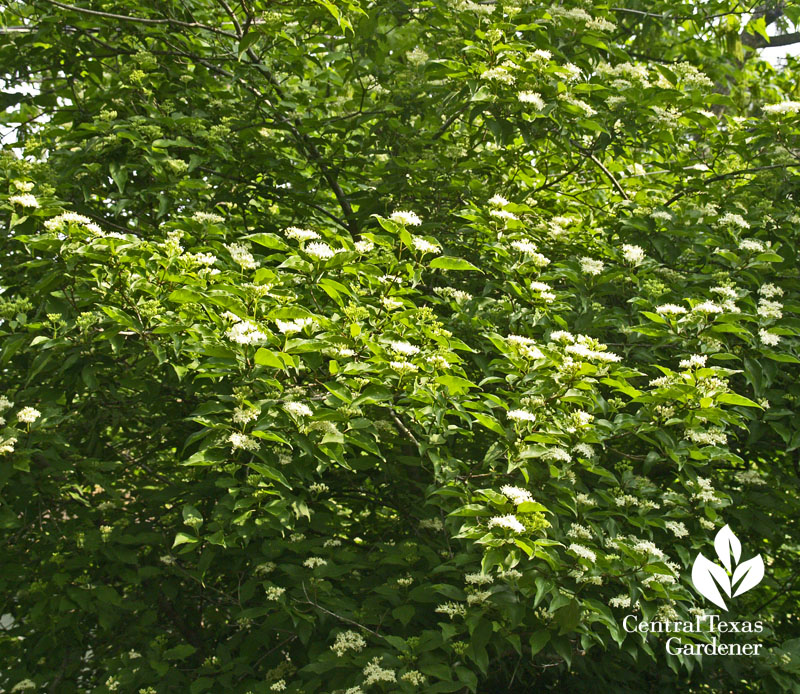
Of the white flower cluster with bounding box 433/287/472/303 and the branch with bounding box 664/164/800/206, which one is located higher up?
the branch with bounding box 664/164/800/206

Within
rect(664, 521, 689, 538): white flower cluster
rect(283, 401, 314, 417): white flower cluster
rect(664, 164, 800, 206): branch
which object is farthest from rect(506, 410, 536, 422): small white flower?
rect(664, 164, 800, 206): branch

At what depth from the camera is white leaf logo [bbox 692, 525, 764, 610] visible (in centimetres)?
286

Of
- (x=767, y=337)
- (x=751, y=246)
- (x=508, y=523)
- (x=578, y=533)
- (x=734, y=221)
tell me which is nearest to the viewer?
(x=508, y=523)

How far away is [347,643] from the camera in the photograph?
8.16 ft

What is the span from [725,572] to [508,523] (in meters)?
1.53

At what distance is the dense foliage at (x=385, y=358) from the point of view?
2.38m

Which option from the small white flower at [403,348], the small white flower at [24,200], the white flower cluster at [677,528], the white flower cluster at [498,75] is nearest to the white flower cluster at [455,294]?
the small white flower at [403,348]

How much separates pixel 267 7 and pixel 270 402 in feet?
7.33

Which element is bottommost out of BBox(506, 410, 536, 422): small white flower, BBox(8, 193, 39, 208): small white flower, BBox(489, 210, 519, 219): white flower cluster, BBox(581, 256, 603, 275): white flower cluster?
BBox(506, 410, 536, 422): small white flower

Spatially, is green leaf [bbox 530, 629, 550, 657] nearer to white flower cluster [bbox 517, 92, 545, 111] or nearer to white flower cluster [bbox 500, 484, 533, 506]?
white flower cluster [bbox 500, 484, 533, 506]

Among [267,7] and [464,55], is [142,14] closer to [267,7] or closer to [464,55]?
[267,7]

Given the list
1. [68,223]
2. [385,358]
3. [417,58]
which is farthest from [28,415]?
[417,58]

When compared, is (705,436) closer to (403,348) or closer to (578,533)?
(578,533)

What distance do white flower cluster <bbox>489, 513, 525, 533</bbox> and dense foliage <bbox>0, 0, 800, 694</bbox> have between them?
3 cm
